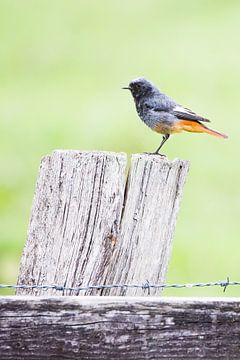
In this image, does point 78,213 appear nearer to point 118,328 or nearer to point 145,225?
point 145,225

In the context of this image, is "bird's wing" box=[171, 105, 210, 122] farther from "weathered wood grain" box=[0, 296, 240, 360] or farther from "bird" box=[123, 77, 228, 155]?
"weathered wood grain" box=[0, 296, 240, 360]

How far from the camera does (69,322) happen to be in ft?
12.0

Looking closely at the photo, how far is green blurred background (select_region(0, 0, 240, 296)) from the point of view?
1577 cm

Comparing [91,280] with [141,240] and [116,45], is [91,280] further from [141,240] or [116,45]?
[116,45]

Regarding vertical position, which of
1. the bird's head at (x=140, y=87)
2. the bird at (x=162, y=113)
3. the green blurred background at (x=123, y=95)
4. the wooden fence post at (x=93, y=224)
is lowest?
the wooden fence post at (x=93, y=224)

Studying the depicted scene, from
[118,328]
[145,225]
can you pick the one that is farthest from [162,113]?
[118,328]

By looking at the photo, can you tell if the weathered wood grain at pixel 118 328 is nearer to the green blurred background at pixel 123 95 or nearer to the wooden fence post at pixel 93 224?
the wooden fence post at pixel 93 224

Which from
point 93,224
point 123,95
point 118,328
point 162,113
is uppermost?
point 123,95

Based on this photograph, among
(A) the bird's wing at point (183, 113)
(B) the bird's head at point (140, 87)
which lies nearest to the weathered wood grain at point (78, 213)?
(B) the bird's head at point (140, 87)

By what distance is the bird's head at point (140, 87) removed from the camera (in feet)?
22.1

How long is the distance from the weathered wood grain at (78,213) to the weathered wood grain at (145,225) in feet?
0.17

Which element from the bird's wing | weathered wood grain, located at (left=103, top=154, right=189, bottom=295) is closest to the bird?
the bird's wing

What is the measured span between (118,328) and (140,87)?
10.8 feet

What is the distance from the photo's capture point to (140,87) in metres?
6.87
